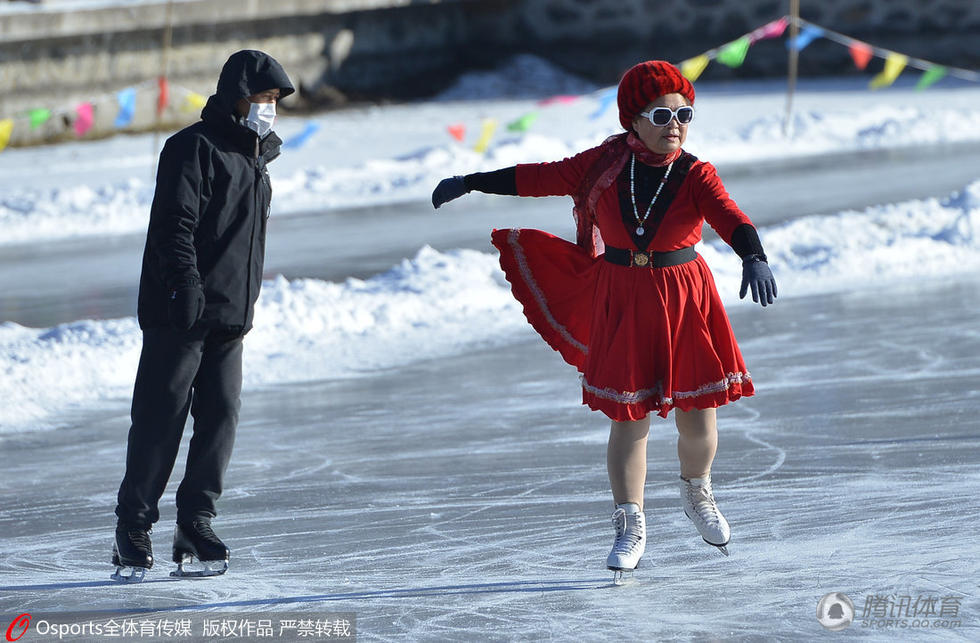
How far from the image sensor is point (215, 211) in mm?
4250

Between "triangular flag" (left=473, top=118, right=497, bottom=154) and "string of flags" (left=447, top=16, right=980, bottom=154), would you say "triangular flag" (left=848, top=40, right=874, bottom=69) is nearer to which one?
"string of flags" (left=447, top=16, right=980, bottom=154)

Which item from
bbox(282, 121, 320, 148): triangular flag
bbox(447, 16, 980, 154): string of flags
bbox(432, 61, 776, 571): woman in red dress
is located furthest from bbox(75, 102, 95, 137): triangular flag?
bbox(432, 61, 776, 571): woman in red dress

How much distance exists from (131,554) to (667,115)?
1958 millimetres

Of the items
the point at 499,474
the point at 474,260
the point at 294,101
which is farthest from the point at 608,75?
the point at 499,474

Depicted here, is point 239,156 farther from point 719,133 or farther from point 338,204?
point 719,133

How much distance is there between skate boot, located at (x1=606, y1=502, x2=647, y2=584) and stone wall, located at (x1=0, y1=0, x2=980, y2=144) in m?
15.6

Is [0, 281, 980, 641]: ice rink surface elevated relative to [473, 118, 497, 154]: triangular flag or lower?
lower

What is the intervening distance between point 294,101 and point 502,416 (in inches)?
623

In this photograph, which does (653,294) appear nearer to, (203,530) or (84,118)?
(203,530)

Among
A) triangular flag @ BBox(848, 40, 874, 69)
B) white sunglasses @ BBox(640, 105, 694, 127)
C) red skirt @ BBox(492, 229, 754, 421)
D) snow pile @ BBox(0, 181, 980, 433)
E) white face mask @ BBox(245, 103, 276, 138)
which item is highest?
triangular flag @ BBox(848, 40, 874, 69)

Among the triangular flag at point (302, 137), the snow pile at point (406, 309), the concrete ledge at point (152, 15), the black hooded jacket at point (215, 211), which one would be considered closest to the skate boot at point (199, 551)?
the black hooded jacket at point (215, 211)

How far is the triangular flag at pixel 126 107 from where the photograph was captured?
16.8 m

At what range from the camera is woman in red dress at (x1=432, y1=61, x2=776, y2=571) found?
4078 millimetres

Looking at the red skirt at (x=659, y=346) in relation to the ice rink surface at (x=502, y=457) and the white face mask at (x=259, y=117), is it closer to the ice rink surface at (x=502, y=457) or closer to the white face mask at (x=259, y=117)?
the ice rink surface at (x=502, y=457)
